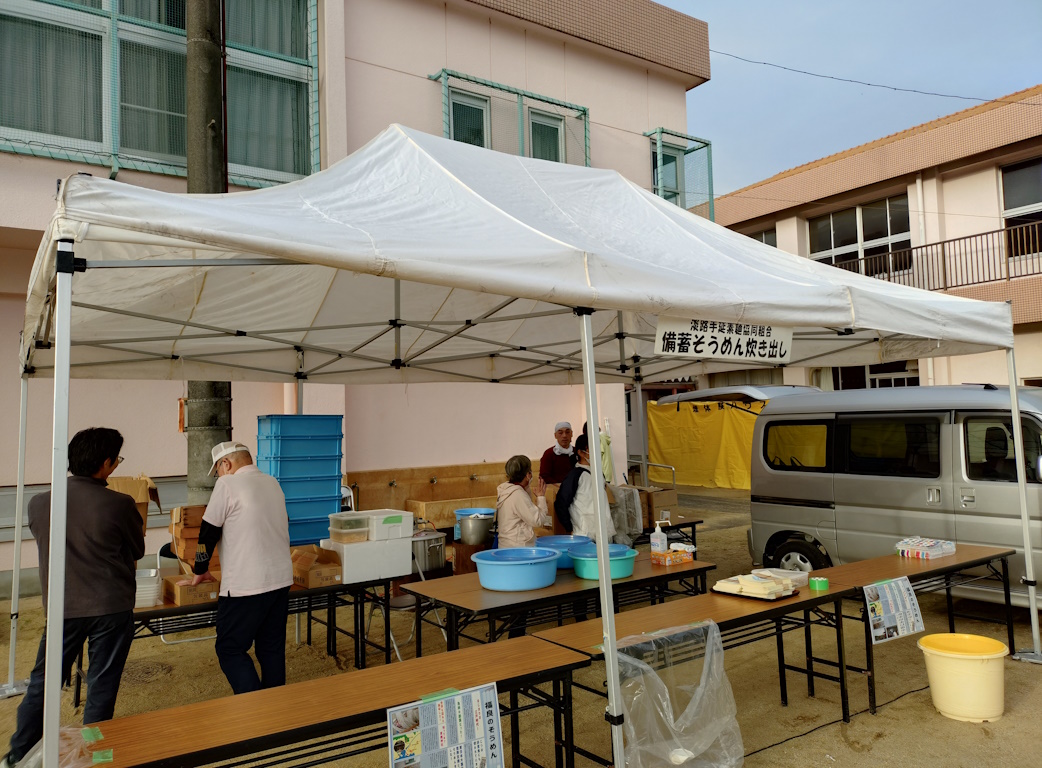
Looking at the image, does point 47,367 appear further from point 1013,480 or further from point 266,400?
point 1013,480

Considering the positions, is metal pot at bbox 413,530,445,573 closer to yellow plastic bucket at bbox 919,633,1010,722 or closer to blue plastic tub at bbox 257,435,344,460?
blue plastic tub at bbox 257,435,344,460

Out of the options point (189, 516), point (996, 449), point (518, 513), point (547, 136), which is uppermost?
point (547, 136)

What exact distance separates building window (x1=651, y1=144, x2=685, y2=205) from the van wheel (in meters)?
6.71

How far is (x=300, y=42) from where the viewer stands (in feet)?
30.0

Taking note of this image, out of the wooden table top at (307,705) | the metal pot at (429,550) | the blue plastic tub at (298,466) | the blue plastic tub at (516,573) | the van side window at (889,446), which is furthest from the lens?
the metal pot at (429,550)

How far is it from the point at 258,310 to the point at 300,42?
5.94 m

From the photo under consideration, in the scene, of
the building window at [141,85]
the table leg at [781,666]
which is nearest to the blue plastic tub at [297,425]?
the table leg at [781,666]

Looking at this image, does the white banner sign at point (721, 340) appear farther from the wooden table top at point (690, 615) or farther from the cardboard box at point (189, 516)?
the cardboard box at point (189, 516)

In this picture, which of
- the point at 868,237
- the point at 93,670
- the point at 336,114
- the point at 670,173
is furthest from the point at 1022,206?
the point at 93,670

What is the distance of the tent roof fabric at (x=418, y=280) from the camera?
9.09 ft

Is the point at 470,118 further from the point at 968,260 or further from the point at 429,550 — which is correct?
the point at 968,260

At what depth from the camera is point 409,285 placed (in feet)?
16.0

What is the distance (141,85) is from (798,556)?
8.79 m

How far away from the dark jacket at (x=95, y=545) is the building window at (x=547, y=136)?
856cm
